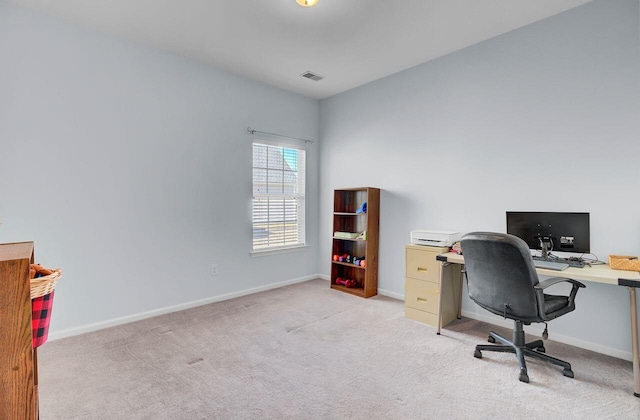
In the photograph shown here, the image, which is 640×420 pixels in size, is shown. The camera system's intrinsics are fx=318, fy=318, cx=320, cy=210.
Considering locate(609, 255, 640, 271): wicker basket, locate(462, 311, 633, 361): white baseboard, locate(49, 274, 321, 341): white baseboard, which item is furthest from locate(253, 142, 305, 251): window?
Result: locate(609, 255, 640, 271): wicker basket

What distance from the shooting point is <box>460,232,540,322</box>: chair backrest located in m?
2.04

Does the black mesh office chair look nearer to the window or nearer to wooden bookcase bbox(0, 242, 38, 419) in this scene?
wooden bookcase bbox(0, 242, 38, 419)

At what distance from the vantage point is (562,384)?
6.72ft

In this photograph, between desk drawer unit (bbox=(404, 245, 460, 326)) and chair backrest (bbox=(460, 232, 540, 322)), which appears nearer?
chair backrest (bbox=(460, 232, 540, 322))

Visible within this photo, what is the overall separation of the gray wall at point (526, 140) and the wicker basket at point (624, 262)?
23 cm

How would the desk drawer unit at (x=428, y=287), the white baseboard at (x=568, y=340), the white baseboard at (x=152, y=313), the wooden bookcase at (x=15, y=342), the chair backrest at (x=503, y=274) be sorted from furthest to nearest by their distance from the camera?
1. the desk drawer unit at (x=428, y=287)
2. the white baseboard at (x=152, y=313)
3. the white baseboard at (x=568, y=340)
4. the chair backrest at (x=503, y=274)
5. the wooden bookcase at (x=15, y=342)

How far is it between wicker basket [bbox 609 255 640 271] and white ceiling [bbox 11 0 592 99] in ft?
6.52

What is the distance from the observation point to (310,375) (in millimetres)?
2164

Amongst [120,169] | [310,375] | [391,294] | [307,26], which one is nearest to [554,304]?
[310,375]

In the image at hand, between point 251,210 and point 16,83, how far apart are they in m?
2.38

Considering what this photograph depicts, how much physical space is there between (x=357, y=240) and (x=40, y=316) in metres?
3.38

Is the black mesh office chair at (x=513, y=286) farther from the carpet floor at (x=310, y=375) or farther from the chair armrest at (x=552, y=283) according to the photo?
the carpet floor at (x=310, y=375)

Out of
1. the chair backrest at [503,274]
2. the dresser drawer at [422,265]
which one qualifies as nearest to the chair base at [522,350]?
A: the chair backrest at [503,274]

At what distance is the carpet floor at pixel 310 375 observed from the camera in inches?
71.2
